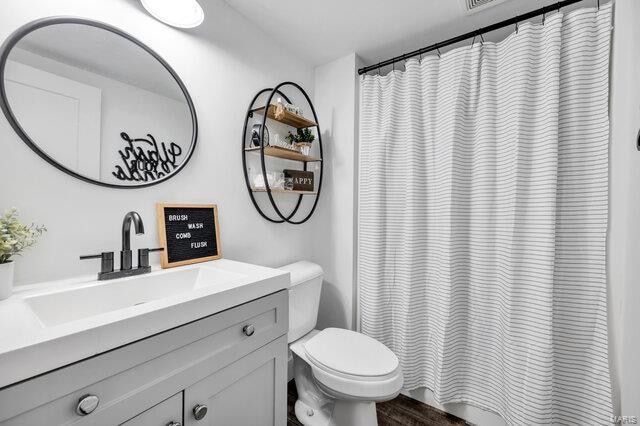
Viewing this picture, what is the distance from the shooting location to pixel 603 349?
3.77 ft

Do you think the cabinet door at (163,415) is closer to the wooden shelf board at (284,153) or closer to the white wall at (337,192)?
the wooden shelf board at (284,153)

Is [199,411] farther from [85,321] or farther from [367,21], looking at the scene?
[367,21]

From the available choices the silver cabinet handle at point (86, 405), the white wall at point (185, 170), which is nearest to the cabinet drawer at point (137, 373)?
the silver cabinet handle at point (86, 405)

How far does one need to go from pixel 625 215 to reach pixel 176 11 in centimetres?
213

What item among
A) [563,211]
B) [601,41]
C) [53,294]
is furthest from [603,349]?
[53,294]

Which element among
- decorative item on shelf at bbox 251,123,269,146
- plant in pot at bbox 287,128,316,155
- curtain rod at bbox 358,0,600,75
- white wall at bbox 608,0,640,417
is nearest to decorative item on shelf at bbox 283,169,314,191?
plant in pot at bbox 287,128,316,155

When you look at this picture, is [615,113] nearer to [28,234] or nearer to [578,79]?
[578,79]

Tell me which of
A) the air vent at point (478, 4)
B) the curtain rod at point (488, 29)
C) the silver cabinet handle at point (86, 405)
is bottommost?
the silver cabinet handle at point (86, 405)

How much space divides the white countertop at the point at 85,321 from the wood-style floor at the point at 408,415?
115cm

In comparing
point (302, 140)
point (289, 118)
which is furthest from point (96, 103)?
point (302, 140)

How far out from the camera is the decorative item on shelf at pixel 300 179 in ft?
5.62

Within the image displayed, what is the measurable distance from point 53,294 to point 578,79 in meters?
2.24

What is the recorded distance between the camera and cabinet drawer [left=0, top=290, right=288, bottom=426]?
1.65ft

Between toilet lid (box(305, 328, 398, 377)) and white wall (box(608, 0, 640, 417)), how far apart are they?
0.95m
